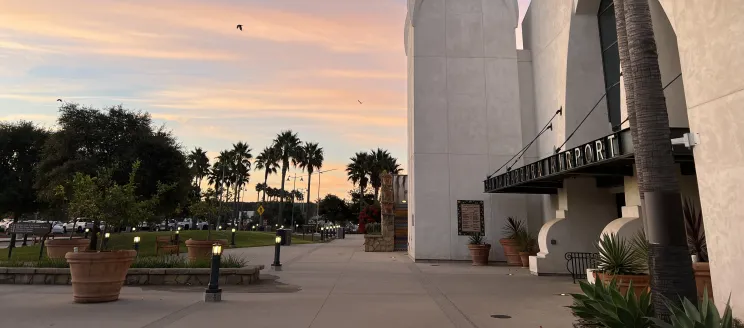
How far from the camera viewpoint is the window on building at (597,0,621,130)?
15680mm

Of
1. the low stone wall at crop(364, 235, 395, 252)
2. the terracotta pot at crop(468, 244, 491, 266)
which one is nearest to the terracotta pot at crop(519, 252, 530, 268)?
the terracotta pot at crop(468, 244, 491, 266)

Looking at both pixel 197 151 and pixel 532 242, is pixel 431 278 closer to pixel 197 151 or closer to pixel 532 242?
pixel 532 242

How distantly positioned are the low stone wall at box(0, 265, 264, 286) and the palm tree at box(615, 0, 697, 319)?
379 inches

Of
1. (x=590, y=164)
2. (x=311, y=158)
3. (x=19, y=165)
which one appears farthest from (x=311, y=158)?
(x=590, y=164)

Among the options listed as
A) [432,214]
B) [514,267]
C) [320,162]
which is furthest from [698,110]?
[320,162]

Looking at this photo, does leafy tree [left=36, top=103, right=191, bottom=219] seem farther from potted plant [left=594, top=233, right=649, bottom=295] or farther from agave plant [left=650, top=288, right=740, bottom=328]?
agave plant [left=650, top=288, right=740, bottom=328]

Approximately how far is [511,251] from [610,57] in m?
8.87

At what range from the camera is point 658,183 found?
198 inches

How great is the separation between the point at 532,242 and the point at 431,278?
22.7 ft

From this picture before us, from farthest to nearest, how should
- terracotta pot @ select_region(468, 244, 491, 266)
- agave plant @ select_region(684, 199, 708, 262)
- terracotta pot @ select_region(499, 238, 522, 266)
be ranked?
terracotta pot @ select_region(468, 244, 491, 266), terracotta pot @ select_region(499, 238, 522, 266), agave plant @ select_region(684, 199, 708, 262)

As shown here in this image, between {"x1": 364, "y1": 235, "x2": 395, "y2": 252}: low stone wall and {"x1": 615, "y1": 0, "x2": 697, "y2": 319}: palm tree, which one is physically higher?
{"x1": 615, "y1": 0, "x2": 697, "y2": 319}: palm tree

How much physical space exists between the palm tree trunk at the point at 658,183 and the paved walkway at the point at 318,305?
2.62m

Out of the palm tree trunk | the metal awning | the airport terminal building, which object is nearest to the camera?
the palm tree trunk

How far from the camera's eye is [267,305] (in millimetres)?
8469
